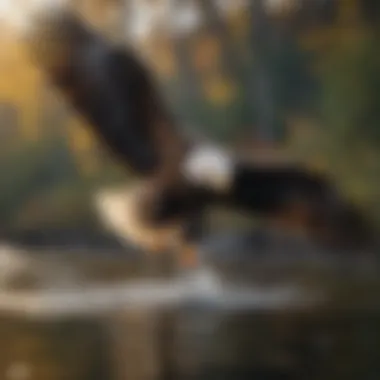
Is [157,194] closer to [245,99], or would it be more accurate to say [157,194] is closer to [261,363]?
[245,99]

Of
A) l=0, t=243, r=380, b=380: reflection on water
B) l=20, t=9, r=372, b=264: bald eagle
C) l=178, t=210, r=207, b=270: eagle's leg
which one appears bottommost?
l=0, t=243, r=380, b=380: reflection on water

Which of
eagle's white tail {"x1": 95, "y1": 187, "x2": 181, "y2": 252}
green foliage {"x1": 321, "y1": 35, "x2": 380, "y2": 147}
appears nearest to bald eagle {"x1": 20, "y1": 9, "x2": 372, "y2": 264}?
eagle's white tail {"x1": 95, "y1": 187, "x2": 181, "y2": 252}

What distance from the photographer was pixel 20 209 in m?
2.10

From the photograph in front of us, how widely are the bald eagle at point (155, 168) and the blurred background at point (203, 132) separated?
0.03 m

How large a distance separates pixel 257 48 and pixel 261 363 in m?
0.63

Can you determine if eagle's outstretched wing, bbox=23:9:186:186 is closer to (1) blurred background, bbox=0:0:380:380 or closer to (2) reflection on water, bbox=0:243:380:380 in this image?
(1) blurred background, bbox=0:0:380:380

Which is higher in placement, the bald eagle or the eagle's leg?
the bald eagle

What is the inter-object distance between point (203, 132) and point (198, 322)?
38 centimetres

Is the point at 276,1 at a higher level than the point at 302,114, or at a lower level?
higher

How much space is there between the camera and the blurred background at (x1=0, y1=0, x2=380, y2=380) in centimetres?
206

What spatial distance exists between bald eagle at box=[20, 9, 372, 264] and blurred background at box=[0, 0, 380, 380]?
29 millimetres

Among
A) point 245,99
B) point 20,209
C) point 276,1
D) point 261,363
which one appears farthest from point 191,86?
point 261,363

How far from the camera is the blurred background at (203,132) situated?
2064mm

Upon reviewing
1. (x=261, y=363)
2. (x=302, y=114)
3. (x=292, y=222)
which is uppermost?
(x=302, y=114)
